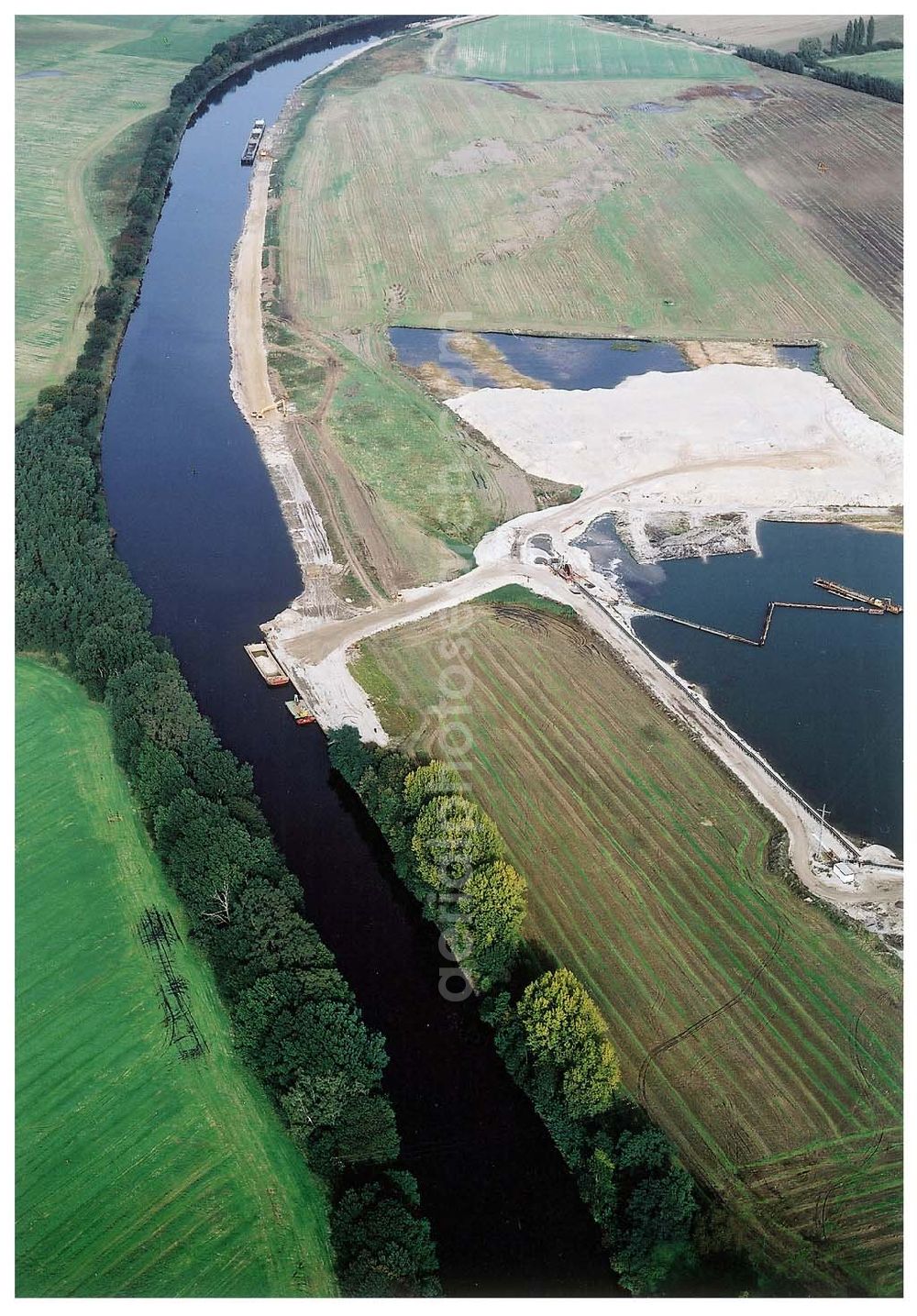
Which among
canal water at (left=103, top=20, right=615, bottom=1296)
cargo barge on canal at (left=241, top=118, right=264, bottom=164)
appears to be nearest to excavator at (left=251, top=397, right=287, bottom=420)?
canal water at (left=103, top=20, right=615, bottom=1296)

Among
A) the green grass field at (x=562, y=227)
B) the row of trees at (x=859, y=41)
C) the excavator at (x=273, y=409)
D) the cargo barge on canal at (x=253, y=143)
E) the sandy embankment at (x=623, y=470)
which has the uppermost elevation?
the row of trees at (x=859, y=41)

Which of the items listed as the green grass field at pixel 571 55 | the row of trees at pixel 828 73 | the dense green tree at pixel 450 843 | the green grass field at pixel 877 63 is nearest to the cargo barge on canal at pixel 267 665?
the dense green tree at pixel 450 843

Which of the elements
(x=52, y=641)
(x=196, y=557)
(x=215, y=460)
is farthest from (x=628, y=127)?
(x=52, y=641)

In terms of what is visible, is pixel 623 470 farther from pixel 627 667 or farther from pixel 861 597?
pixel 627 667

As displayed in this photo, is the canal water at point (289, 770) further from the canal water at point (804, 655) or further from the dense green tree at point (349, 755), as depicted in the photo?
the canal water at point (804, 655)

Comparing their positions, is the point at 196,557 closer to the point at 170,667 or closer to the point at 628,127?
the point at 170,667

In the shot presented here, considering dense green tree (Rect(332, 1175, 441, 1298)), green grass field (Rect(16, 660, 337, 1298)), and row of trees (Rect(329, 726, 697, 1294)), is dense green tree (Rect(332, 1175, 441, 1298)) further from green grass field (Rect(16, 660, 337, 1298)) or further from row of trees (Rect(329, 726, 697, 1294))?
row of trees (Rect(329, 726, 697, 1294))
